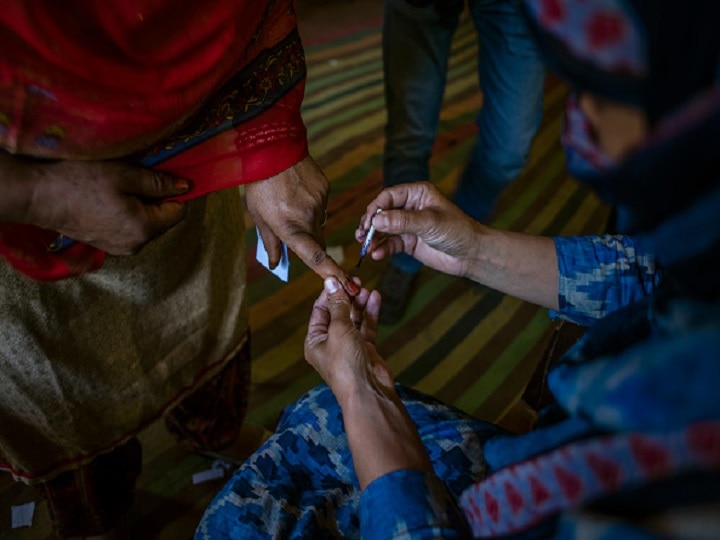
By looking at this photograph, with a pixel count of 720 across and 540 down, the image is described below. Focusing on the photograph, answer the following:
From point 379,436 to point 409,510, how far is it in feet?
0.36

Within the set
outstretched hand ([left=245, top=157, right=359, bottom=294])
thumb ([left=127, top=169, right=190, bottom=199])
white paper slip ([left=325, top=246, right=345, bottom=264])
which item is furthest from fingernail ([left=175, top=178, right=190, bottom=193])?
white paper slip ([left=325, top=246, right=345, bottom=264])

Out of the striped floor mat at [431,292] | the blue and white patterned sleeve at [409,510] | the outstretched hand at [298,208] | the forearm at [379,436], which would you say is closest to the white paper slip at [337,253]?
the striped floor mat at [431,292]

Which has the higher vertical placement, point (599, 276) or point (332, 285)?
point (332, 285)

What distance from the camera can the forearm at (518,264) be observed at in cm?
98

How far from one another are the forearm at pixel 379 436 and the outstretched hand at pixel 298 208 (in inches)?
10.9

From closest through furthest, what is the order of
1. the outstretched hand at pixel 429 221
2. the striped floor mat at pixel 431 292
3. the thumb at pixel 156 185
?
the thumb at pixel 156 185
the outstretched hand at pixel 429 221
the striped floor mat at pixel 431 292

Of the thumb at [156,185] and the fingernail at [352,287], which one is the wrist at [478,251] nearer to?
the fingernail at [352,287]

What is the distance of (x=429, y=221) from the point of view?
1012mm

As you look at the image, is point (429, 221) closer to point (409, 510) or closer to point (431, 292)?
point (409, 510)

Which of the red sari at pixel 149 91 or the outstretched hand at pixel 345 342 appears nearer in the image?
the red sari at pixel 149 91

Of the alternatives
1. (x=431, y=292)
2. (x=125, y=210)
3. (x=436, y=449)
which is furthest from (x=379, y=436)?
(x=431, y=292)

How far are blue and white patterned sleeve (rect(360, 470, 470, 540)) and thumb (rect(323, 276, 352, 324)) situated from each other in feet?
1.03

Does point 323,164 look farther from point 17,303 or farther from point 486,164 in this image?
point 17,303

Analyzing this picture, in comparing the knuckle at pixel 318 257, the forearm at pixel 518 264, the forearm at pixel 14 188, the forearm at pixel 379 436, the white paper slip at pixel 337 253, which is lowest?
the forearm at pixel 379 436
